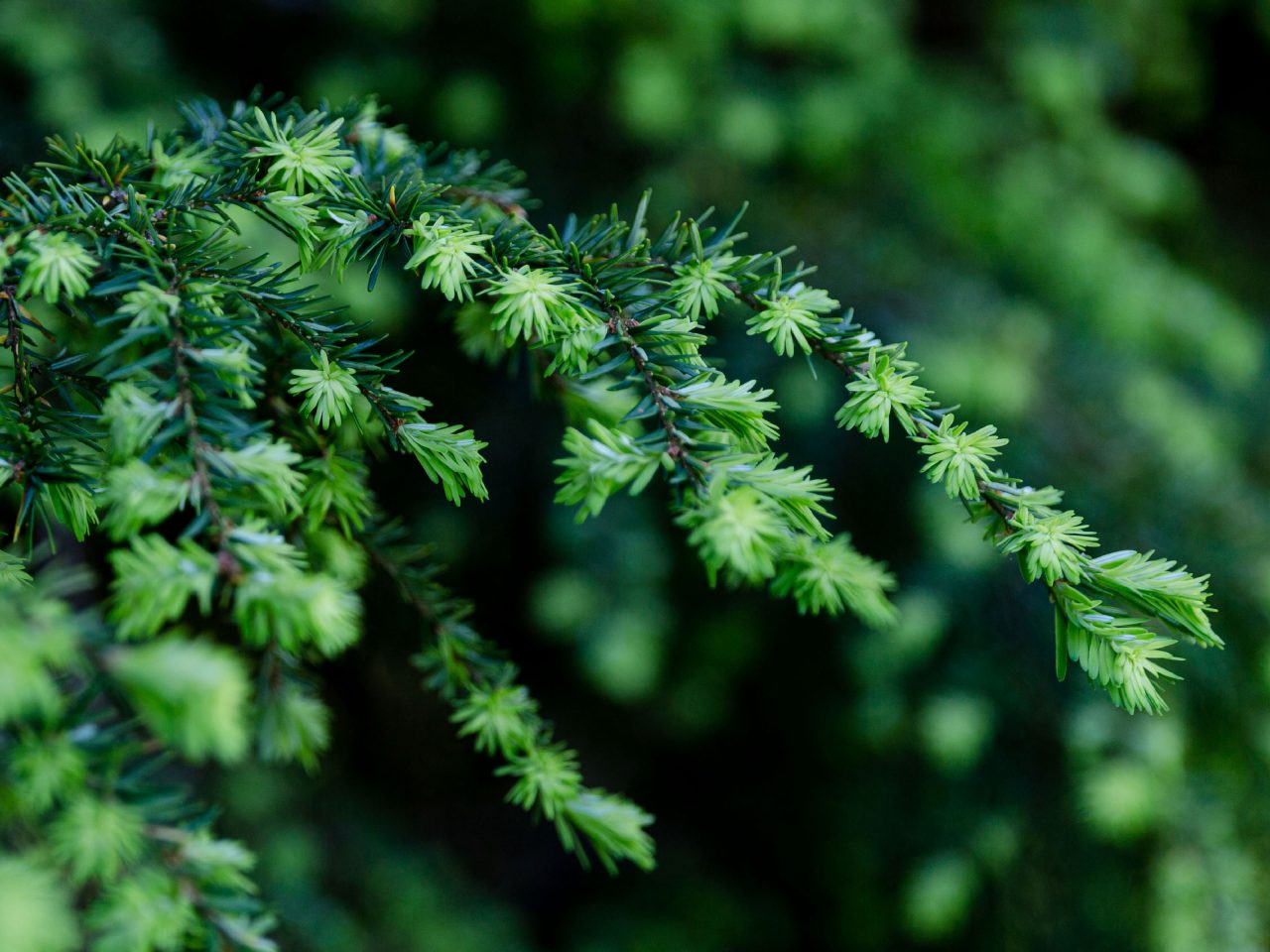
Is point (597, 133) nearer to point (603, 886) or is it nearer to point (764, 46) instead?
point (764, 46)

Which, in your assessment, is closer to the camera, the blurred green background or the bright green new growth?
the bright green new growth

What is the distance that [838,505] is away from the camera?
182 cm

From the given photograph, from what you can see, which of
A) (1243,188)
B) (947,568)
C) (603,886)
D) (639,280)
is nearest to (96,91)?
(639,280)

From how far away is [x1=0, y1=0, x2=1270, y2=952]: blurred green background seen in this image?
4.90 ft

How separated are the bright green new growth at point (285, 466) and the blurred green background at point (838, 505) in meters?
0.54

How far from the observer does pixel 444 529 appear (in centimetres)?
176

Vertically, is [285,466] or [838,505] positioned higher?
[838,505]

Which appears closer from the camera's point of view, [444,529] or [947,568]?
[947,568]

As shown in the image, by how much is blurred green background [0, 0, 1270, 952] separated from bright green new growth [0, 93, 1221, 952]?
0.54 metres

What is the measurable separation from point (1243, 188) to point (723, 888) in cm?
296

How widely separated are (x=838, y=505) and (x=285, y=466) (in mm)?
1443

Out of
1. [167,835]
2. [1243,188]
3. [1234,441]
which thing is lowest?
[167,835]

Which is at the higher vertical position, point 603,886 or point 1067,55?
point 1067,55

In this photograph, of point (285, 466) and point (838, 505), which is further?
point (838, 505)
